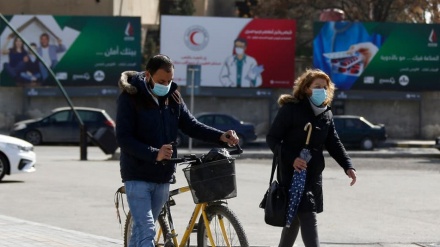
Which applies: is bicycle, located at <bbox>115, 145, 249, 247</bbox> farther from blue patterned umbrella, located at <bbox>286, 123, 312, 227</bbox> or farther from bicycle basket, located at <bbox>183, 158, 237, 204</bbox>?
blue patterned umbrella, located at <bbox>286, 123, 312, 227</bbox>

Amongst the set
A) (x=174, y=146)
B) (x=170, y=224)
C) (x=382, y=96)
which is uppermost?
(x=174, y=146)

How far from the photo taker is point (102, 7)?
53.1m

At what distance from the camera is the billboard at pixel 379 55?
157 ft

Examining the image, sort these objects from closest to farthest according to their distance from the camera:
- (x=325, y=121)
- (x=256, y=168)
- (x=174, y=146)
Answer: (x=174, y=146) → (x=325, y=121) → (x=256, y=168)

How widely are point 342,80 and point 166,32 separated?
780 centimetres

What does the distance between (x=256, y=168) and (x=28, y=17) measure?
913 inches

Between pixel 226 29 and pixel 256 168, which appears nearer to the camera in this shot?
pixel 256 168

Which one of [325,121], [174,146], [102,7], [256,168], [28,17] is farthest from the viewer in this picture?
[102,7]

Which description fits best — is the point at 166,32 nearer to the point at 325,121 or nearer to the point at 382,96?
the point at 382,96

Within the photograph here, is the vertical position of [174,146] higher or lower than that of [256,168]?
higher

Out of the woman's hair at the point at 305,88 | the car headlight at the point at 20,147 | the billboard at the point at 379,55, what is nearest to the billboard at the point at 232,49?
the billboard at the point at 379,55

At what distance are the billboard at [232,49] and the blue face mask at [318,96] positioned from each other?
38401 millimetres

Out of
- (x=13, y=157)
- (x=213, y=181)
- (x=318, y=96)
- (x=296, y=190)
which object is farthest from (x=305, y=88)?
(x=13, y=157)

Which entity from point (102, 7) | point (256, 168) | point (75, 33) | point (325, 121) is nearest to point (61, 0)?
point (102, 7)
